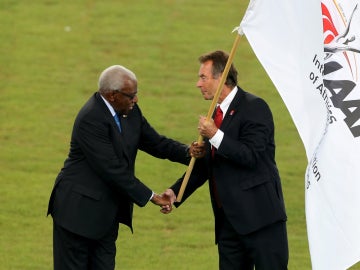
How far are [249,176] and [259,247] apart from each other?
2.01 feet

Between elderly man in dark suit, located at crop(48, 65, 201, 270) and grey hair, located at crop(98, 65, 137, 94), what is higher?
grey hair, located at crop(98, 65, 137, 94)

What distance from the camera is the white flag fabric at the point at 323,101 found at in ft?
32.9

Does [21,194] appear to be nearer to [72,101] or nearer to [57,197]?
[72,101]

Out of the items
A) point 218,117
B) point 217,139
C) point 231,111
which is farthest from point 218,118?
point 217,139

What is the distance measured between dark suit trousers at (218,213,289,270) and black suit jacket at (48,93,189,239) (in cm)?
83

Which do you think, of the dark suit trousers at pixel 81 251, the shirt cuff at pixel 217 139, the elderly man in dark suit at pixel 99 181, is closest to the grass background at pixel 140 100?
the dark suit trousers at pixel 81 251

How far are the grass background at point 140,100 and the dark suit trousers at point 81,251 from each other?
2133 mm

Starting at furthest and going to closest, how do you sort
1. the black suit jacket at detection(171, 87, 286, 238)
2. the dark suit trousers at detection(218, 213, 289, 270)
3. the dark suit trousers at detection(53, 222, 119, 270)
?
the dark suit trousers at detection(53, 222, 119, 270) → the dark suit trousers at detection(218, 213, 289, 270) → the black suit jacket at detection(171, 87, 286, 238)

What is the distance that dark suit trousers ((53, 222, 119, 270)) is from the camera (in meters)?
11.3

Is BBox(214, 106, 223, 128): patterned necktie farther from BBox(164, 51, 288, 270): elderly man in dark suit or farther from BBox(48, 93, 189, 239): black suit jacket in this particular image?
BBox(48, 93, 189, 239): black suit jacket

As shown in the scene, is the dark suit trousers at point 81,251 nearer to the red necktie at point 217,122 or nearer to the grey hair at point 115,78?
the red necktie at point 217,122

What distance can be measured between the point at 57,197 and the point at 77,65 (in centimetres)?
880

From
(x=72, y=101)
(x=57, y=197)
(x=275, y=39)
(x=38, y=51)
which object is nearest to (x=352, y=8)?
(x=275, y=39)

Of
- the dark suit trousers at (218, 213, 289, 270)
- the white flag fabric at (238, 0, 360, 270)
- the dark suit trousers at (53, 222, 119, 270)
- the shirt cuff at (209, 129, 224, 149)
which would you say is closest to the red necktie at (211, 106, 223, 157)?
the shirt cuff at (209, 129, 224, 149)
